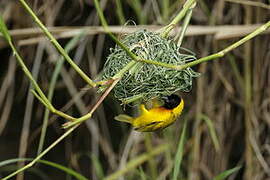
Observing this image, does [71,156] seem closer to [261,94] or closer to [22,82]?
[22,82]

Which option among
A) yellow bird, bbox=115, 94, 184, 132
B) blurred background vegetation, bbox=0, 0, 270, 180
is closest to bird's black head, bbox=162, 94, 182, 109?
yellow bird, bbox=115, 94, 184, 132

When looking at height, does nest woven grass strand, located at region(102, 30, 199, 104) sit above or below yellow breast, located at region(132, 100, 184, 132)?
above

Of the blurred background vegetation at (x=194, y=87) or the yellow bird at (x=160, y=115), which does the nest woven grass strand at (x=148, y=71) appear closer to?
the yellow bird at (x=160, y=115)

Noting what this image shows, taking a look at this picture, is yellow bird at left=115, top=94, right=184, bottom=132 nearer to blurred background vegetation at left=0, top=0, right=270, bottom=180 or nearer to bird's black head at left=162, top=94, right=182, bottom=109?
bird's black head at left=162, top=94, right=182, bottom=109

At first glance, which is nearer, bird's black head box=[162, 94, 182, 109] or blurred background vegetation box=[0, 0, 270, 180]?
bird's black head box=[162, 94, 182, 109]

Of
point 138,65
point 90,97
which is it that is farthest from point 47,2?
point 138,65

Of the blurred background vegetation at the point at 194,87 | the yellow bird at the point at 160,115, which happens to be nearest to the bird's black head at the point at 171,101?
the yellow bird at the point at 160,115
